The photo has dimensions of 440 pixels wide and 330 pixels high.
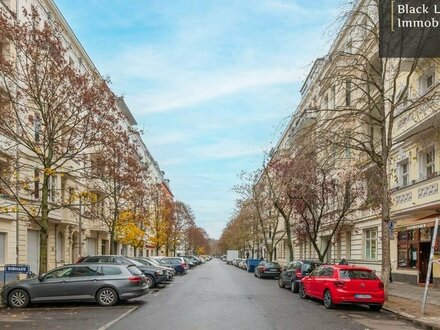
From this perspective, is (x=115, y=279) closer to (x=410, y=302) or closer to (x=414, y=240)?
(x=410, y=302)

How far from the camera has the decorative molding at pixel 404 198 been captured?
2581 cm

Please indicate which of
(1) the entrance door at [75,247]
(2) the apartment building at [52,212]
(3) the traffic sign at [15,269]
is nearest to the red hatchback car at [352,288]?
(3) the traffic sign at [15,269]

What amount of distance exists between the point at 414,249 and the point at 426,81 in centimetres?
818

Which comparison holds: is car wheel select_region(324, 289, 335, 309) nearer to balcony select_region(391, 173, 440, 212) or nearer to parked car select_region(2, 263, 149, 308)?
parked car select_region(2, 263, 149, 308)

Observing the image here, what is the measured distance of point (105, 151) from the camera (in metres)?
25.8

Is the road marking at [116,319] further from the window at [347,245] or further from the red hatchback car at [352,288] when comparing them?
the window at [347,245]

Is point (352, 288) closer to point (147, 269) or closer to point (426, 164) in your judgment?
point (426, 164)

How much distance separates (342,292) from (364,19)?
9.64 metres

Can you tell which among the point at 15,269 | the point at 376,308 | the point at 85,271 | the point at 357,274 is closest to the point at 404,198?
the point at 357,274

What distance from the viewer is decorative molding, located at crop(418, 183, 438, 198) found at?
22.5m

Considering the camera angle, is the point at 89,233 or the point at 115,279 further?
the point at 89,233

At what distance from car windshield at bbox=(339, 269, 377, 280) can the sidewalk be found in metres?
1.12

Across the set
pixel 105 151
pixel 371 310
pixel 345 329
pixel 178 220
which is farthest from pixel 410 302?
pixel 178 220

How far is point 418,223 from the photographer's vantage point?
24906mm
